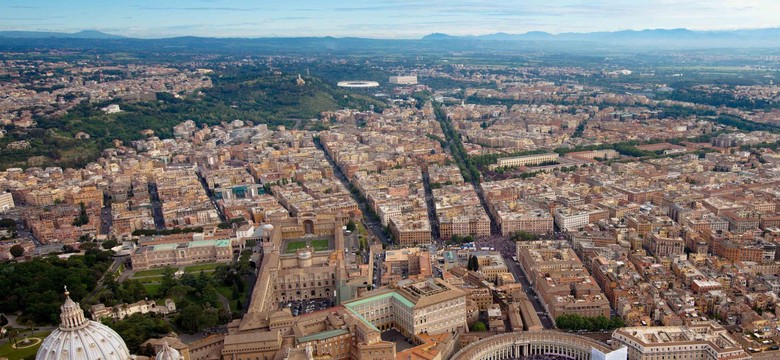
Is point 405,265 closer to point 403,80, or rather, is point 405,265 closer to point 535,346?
point 535,346

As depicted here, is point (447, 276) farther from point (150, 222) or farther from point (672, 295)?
point (150, 222)

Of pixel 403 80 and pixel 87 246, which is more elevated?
pixel 403 80

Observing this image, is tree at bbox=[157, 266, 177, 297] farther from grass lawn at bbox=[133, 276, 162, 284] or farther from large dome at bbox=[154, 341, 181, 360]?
large dome at bbox=[154, 341, 181, 360]

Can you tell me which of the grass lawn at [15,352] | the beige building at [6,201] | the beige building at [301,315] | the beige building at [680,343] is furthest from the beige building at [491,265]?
the beige building at [6,201]

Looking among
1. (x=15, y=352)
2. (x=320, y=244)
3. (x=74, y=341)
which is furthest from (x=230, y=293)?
(x=74, y=341)

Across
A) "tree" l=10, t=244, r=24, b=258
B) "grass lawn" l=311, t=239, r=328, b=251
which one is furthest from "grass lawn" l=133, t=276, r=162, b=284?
"grass lawn" l=311, t=239, r=328, b=251

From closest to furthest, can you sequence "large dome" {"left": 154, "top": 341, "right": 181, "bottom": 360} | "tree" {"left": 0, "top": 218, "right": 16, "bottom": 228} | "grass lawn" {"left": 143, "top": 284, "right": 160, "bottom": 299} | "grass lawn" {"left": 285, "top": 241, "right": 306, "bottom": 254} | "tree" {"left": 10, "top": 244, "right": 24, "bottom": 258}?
"large dome" {"left": 154, "top": 341, "right": 181, "bottom": 360} → "grass lawn" {"left": 143, "top": 284, "right": 160, "bottom": 299} → "tree" {"left": 10, "top": 244, "right": 24, "bottom": 258} → "grass lawn" {"left": 285, "top": 241, "right": 306, "bottom": 254} → "tree" {"left": 0, "top": 218, "right": 16, "bottom": 228}

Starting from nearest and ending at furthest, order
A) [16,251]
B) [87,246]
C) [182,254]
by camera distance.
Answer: [182,254]
[16,251]
[87,246]

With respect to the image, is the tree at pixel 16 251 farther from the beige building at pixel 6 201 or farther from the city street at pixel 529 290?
the city street at pixel 529 290
